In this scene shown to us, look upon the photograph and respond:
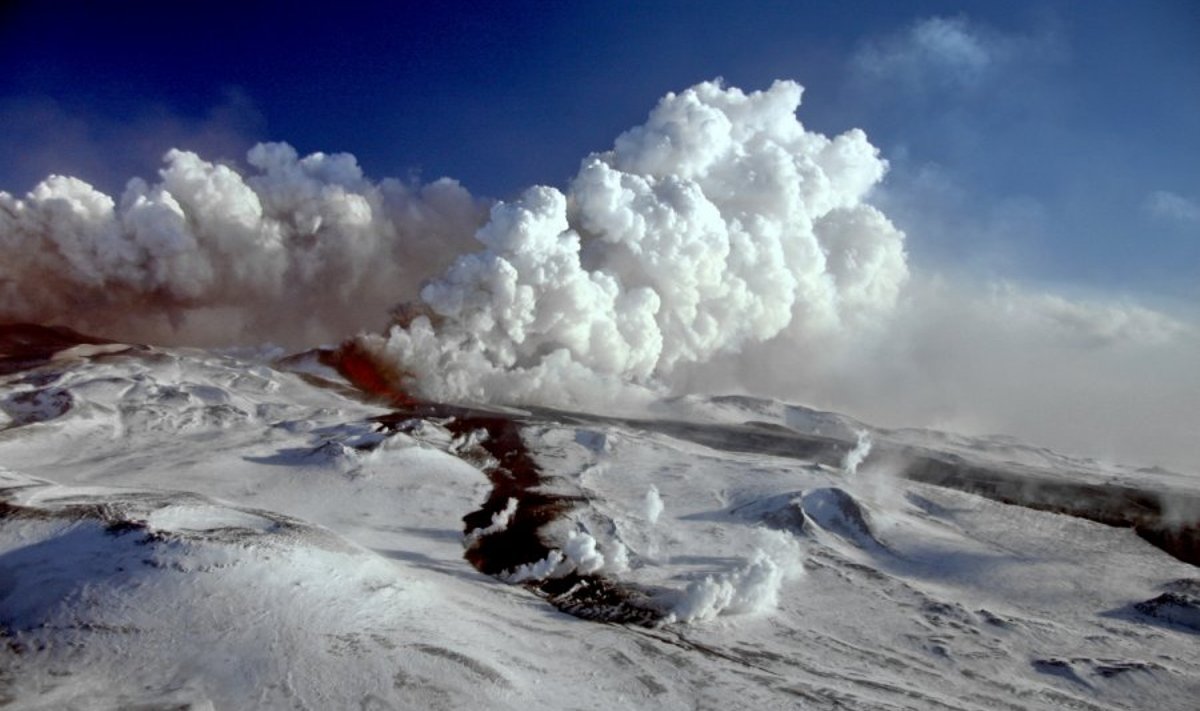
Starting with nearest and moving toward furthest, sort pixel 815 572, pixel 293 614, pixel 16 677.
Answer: pixel 16 677 < pixel 293 614 < pixel 815 572

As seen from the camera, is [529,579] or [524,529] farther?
[524,529]

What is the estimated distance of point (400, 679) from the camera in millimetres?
17438

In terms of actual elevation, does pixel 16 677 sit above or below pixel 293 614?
below

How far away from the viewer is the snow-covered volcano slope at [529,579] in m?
18.0

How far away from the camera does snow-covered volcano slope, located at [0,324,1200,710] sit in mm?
17953

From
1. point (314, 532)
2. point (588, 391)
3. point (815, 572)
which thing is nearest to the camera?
point (314, 532)

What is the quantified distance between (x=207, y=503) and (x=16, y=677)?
11.2m

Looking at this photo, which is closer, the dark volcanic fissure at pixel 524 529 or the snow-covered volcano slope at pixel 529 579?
the snow-covered volcano slope at pixel 529 579

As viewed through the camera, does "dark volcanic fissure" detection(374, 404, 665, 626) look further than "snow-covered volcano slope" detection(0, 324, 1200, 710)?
Yes

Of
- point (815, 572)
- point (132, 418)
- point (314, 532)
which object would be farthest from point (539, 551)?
point (132, 418)

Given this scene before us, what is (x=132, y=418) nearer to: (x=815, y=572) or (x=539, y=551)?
(x=539, y=551)

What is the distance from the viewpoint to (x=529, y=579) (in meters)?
27.7

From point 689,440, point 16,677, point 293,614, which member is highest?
point 689,440

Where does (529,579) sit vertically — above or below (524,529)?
below
